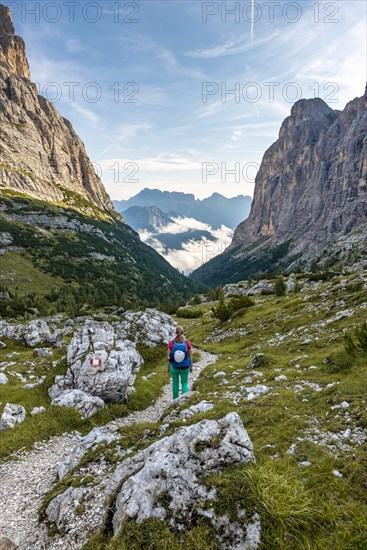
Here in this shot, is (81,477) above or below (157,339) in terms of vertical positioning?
above

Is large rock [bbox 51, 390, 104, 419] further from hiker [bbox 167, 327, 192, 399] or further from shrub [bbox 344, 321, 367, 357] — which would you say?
shrub [bbox 344, 321, 367, 357]

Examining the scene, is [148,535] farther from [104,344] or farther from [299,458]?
[104,344]

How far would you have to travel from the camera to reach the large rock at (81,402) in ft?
56.9

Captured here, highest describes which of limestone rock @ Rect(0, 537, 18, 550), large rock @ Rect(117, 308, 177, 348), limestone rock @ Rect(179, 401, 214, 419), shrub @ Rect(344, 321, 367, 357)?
shrub @ Rect(344, 321, 367, 357)

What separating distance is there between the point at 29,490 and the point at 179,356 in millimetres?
8585

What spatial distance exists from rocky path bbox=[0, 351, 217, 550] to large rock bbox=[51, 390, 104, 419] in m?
1.39

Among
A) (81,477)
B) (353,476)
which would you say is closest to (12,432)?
(81,477)

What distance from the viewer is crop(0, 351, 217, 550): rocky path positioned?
8.63 meters

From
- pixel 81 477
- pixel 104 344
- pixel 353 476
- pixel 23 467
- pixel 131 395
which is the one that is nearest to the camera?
pixel 353 476

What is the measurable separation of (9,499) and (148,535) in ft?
25.5

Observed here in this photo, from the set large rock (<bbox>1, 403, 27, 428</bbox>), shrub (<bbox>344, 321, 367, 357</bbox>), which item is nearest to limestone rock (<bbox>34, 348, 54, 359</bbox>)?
large rock (<bbox>1, 403, 27, 428</bbox>)

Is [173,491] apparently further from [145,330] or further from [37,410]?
[145,330]

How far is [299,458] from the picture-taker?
8.84 meters

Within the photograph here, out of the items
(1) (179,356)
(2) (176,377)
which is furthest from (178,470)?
(2) (176,377)
